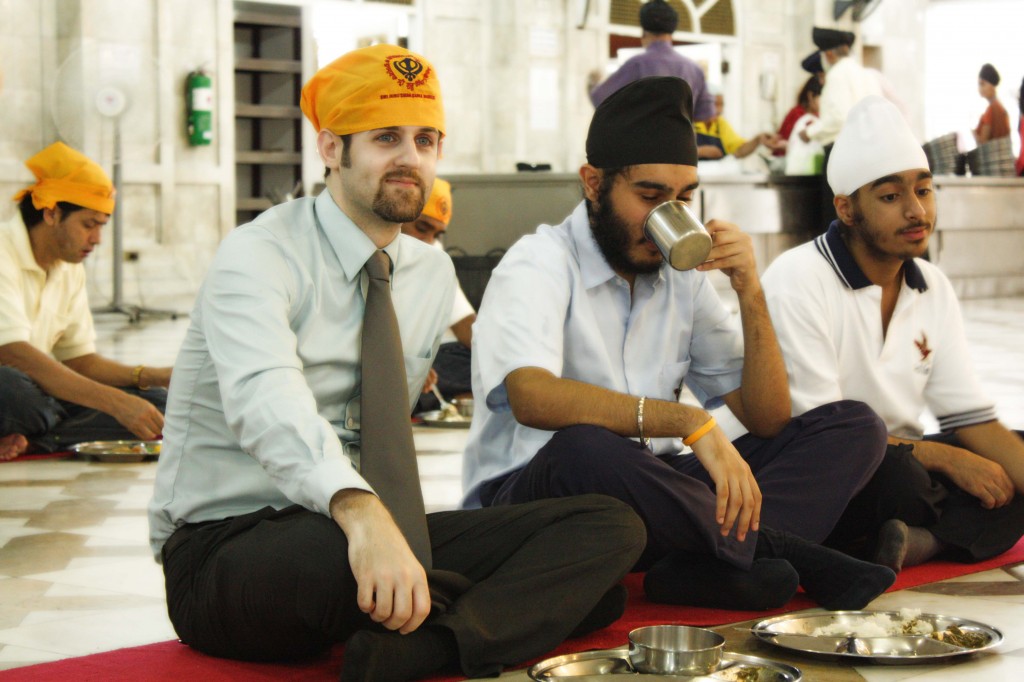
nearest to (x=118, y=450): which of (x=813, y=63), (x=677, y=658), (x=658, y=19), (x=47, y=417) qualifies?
(x=47, y=417)

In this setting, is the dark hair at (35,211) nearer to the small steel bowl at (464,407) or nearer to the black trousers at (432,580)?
the small steel bowl at (464,407)

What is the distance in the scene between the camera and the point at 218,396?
6.93 ft

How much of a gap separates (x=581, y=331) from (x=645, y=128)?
0.41m

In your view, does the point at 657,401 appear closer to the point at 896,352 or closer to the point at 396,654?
the point at 396,654

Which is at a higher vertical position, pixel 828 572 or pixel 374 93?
pixel 374 93

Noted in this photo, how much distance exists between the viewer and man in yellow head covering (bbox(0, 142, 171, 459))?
13.6 ft

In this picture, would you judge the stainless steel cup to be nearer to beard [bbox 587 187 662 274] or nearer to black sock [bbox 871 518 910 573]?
beard [bbox 587 187 662 274]

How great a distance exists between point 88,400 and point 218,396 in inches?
86.5

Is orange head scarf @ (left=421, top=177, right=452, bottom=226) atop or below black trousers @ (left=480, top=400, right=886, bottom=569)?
atop

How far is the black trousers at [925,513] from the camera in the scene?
284 cm

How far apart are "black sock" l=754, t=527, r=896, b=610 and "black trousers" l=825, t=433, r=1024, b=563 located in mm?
334

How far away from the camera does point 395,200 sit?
2156 millimetres

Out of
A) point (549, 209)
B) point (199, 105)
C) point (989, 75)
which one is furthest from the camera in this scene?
point (989, 75)

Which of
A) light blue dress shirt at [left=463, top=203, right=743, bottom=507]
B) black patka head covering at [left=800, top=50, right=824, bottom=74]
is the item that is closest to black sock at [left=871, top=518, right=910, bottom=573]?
light blue dress shirt at [left=463, top=203, right=743, bottom=507]
